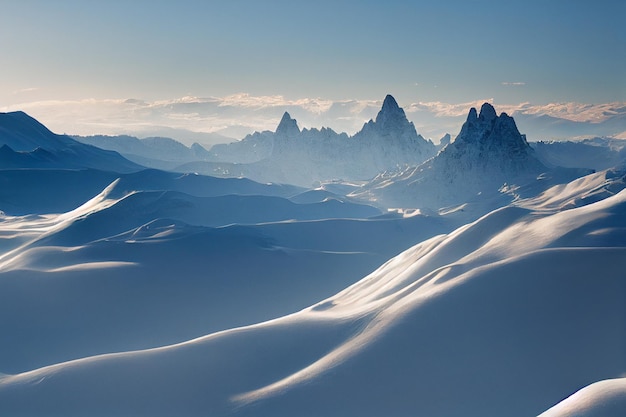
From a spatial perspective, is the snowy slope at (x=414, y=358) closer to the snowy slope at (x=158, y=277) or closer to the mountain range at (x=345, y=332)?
the mountain range at (x=345, y=332)

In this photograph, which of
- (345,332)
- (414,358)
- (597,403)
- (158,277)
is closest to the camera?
(597,403)

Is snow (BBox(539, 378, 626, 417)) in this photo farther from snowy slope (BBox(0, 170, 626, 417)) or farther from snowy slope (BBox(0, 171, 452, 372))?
snowy slope (BBox(0, 171, 452, 372))

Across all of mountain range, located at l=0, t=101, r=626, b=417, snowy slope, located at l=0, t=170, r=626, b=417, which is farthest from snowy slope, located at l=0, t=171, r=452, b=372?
snowy slope, located at l=0, t=170, r=626, b=417

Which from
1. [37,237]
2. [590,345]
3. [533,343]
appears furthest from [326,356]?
[37,237]

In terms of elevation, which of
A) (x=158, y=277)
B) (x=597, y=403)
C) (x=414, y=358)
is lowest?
(x=158, y=277)

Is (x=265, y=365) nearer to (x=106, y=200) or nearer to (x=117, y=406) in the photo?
(x=117, y=406)

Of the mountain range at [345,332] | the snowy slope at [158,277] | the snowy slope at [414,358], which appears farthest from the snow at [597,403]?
the snowy slope at [158,277]

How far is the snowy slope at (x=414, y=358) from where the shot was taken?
25.4 m

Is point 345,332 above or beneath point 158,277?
above

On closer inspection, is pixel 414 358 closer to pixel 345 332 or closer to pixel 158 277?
pixel 345 332

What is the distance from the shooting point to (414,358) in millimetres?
28203

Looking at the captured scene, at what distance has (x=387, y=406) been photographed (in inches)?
Result: 1013

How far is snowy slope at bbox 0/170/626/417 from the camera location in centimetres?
2538

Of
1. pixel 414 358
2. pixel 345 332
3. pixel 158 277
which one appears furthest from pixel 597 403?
pixel 158 277
